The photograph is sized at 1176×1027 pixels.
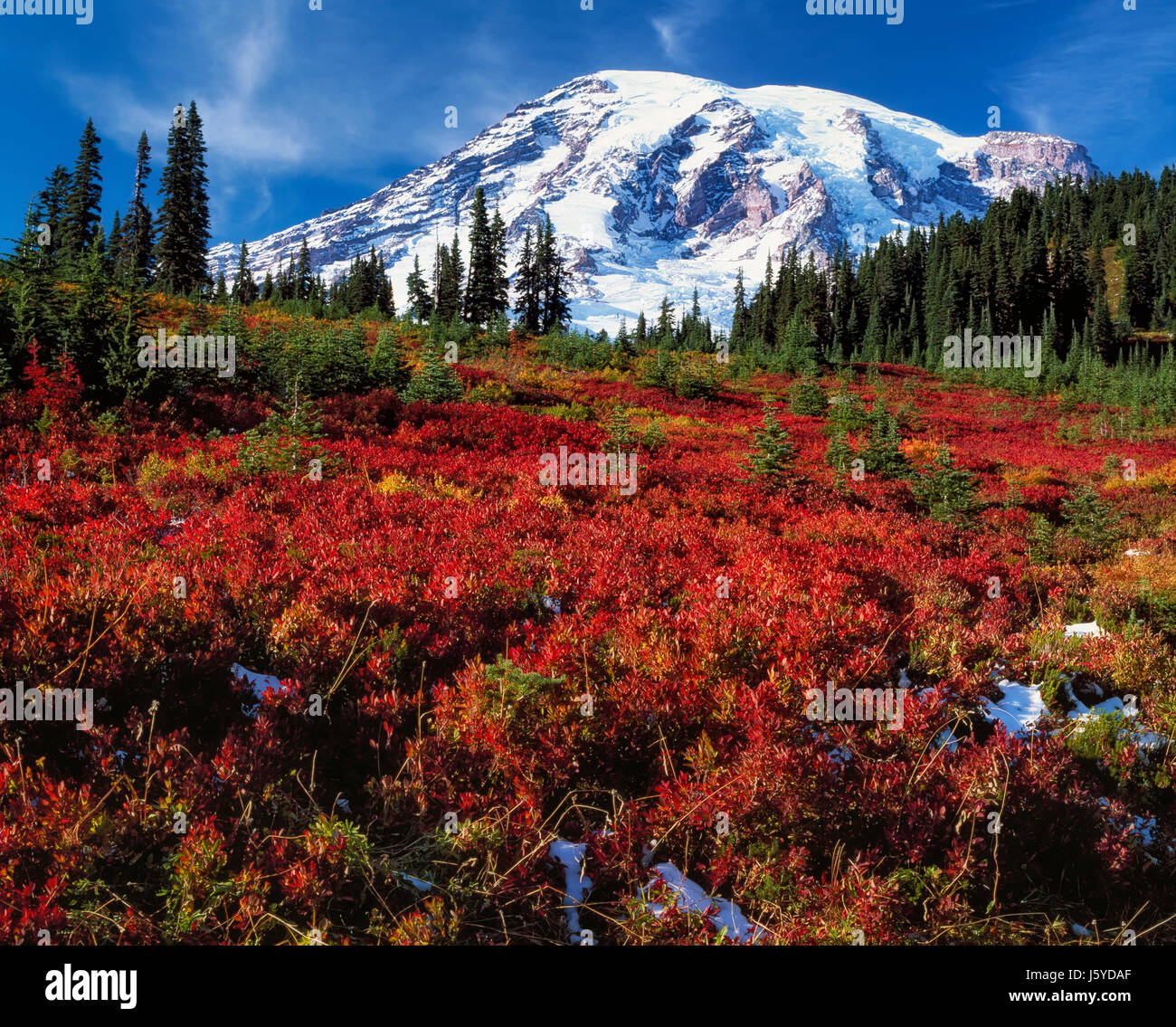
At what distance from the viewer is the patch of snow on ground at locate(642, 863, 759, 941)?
2.66 meters

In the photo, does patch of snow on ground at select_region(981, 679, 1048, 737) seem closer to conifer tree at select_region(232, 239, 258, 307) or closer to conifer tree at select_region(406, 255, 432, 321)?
conifer tree at select_region(406, 255, 432, 321)

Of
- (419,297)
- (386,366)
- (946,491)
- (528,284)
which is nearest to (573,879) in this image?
(946,491)

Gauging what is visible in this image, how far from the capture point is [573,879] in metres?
2.85

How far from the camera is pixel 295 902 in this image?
2531 mm

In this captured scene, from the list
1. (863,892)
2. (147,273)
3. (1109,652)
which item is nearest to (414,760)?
(863,892)

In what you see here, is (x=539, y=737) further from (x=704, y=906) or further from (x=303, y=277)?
(x=303, y=277)

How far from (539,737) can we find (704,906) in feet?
3.86

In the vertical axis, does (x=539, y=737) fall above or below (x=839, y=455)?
below

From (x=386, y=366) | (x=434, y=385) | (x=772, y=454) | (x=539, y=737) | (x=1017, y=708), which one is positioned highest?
(x=386, y=366)

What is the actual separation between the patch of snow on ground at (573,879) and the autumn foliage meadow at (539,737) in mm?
17

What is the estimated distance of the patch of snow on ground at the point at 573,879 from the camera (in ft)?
8.73

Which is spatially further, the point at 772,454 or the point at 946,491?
the point at 772,454

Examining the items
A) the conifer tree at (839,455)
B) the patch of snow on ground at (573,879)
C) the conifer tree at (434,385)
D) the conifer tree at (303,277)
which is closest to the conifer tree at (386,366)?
the conifer tree at (434,385)

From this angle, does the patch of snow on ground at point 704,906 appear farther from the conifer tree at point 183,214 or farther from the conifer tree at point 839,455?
the conifer tree at point 183,214
